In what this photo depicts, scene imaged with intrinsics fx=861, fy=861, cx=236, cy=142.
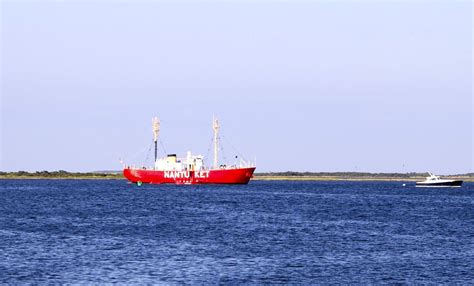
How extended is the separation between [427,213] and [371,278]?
69129 millimetres

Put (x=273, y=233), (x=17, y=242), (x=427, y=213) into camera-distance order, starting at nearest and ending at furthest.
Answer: (x=17, y=242) → (x=273, y=233) → (x=427, y=213)

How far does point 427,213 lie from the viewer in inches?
4508

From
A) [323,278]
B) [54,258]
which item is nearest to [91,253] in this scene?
[54,258]

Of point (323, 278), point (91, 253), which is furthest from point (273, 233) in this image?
point (323, 278)

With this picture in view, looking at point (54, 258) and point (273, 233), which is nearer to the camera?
point (54, 258)

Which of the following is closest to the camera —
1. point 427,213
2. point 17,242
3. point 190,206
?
point 17,242

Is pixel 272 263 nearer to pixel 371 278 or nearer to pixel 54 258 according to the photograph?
pixel 371 278

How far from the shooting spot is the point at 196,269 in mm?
50438

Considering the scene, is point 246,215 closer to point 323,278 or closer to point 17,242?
point 17,242

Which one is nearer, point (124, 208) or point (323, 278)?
point (323, 278)

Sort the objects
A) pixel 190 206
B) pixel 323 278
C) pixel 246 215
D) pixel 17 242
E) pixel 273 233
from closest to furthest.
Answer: pixel 323 278 → pixel 17 242 → pixel 273 233 → pixel 246 215 → pixel 190 206

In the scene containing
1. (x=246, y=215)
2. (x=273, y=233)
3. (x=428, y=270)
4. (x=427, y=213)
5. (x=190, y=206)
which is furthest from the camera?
(x=190, y=206)

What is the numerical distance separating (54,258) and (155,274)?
32.7ft

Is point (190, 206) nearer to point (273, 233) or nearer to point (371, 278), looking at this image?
point (273, 233)
